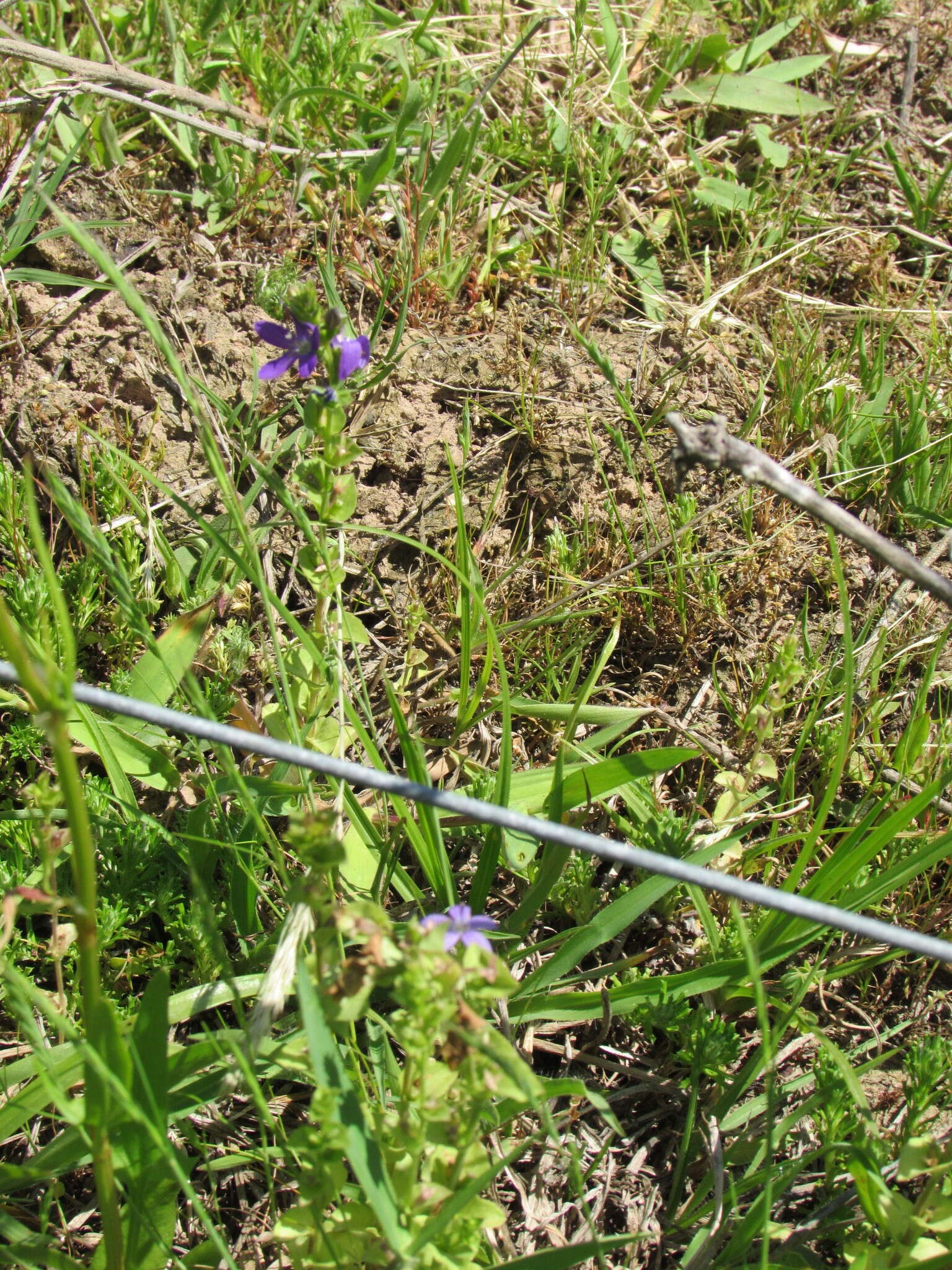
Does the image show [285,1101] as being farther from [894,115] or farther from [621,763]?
[894,115]

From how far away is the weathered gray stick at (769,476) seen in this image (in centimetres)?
148

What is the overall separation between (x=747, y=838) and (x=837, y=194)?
2.21 m

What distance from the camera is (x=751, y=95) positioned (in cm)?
339

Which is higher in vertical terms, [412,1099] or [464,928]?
[464,928]

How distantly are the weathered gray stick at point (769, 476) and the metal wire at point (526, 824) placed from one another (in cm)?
55

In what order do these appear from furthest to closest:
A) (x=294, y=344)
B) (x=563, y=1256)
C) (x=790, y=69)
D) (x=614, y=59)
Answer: (x=790, y=69)
(x=614, y=59)
(x=294, y=344)
(x=563, y=1256)

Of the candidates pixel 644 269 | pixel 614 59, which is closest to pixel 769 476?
pixel 644 269

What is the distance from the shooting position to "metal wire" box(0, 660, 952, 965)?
52.9 inches

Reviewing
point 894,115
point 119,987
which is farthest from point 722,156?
point 119,987

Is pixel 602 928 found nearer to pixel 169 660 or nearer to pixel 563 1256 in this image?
pixel 563 1256

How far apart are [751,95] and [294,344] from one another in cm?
239

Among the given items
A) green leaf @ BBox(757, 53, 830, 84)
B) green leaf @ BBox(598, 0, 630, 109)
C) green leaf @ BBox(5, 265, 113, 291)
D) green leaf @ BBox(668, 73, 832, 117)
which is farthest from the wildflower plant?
green leaf @ BBox(757, 53, 830, 84)

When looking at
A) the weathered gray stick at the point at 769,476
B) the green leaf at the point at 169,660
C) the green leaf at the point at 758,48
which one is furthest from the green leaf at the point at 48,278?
the green leaf at the point at 758,48

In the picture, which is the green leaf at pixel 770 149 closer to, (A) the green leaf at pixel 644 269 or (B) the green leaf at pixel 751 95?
(B) the green leaf at pixel 751 95
